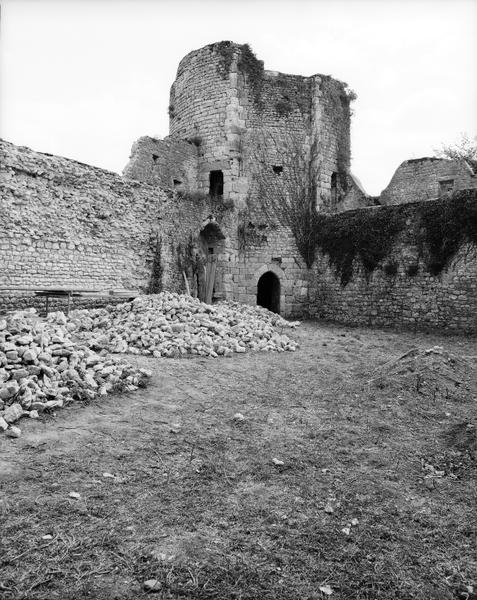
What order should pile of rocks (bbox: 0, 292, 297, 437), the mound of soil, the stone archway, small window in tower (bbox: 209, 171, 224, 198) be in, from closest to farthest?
pile of rocks (bbox: 0, 292, 297, 437), the mound of soil, the stone archway, small window in tower (bbox: 209, 171, 224, 198)

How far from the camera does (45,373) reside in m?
5.90

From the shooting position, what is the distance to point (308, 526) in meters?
3.63

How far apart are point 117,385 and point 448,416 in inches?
170

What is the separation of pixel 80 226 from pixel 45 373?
6884 millimetres

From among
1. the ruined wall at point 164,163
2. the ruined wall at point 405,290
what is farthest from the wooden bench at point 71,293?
the ruined wall at point 405,290

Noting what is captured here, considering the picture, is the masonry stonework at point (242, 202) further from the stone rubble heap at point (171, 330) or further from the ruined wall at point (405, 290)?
the stone rubble heap at point (171, 330)

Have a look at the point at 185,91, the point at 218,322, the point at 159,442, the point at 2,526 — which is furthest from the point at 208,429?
the point at 185,91

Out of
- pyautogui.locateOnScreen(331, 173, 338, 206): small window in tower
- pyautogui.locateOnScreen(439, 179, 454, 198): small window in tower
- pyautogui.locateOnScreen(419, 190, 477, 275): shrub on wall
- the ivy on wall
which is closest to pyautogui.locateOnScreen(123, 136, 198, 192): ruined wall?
the ivy on wall

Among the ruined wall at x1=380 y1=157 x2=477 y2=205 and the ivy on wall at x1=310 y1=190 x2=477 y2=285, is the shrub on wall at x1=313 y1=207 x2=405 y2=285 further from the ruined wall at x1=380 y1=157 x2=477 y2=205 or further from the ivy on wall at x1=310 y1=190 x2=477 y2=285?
the ruined wall at x1=380 y1=157 x2=477 y2=205

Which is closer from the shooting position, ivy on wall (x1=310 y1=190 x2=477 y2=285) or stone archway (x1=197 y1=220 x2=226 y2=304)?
ivy on wall (x1=310 y1=190 x2=477 y2=285)

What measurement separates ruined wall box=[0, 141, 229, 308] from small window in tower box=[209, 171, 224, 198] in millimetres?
2402

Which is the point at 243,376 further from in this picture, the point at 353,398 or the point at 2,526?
the point at 2,526

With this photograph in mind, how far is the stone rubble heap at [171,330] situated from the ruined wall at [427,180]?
32.1ft

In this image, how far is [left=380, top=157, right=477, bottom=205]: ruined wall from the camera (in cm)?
1756
